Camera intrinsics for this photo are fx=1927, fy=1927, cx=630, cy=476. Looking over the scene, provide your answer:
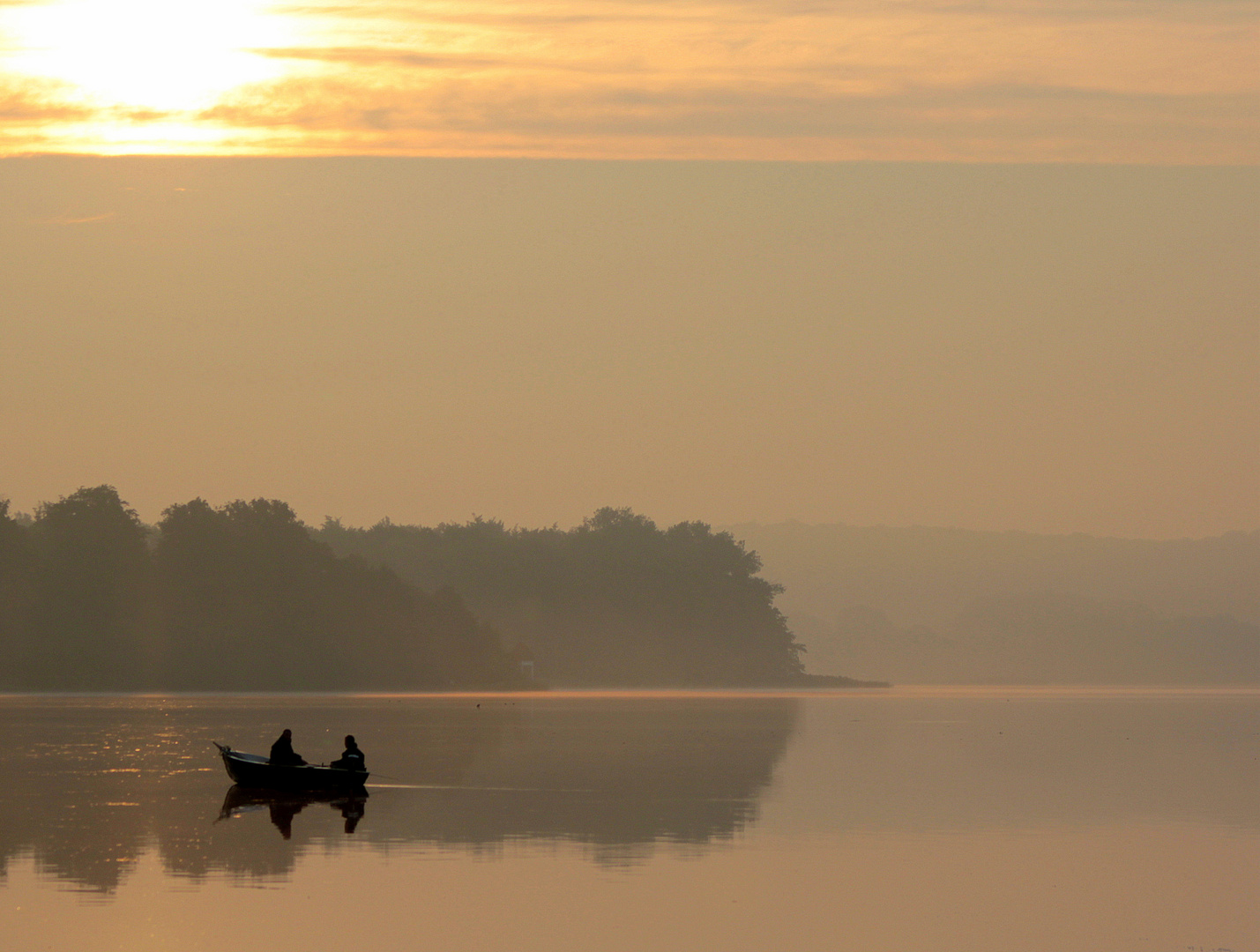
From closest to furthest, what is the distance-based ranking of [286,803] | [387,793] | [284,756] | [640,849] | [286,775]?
[640,849] → [286,803] → [286,775] → [284,756] → [387,793]

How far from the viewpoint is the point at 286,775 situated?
186 ft

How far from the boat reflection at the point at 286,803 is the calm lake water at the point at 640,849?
0.84ft

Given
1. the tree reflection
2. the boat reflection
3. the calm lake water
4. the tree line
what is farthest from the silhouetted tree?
the boat reflection

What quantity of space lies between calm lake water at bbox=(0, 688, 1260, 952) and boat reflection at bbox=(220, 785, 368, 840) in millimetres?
255

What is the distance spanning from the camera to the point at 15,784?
5825 centimetres

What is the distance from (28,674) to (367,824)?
14596cm

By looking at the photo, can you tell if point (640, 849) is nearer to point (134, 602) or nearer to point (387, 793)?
point (387, 793)

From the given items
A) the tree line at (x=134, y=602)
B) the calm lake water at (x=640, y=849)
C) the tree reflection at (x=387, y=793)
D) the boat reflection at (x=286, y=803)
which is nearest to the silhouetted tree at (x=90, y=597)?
the tree line at (x=134, y=602)

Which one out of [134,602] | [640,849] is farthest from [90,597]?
[640,849]

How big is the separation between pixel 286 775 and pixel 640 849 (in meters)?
17.8

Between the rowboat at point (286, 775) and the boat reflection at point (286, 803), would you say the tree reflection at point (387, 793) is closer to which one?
the boat reflection at point (286, 803)

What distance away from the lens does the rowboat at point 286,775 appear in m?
55.8

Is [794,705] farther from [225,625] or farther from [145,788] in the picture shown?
[145,788]

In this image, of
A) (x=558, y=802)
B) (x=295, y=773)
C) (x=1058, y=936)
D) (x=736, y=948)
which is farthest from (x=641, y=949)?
(x=295, y=773)
